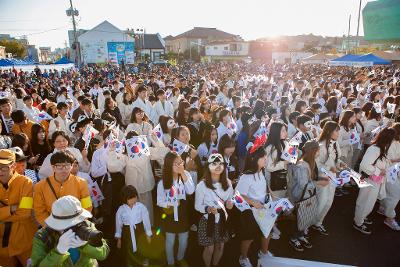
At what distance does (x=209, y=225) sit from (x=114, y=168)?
5.85 ft

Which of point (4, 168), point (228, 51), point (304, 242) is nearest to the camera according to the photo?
point (4, 168)

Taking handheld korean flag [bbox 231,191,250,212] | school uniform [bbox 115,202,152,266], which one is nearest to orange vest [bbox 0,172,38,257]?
school uniform [bbox 115,202,152,266]

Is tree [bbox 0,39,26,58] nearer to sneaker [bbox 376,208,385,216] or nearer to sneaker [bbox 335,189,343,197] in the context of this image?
sneaker [bbox 335,189,343,197]

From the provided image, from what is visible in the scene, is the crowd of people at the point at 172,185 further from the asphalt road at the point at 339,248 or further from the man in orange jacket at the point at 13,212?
the asphalt road at the point at 339,248

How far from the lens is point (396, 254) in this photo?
4.43 m

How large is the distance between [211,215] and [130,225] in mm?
1095

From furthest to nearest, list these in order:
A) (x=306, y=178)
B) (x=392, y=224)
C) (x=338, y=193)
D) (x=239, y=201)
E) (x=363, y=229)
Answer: (x=338, y=193) → (x=392, y=224) → (x=363, y=229) → (x=306, y=178) → (x=239, y=201)

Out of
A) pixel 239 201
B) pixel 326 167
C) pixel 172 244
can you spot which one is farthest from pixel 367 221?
pixel 172 244

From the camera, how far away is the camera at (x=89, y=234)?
2123 millimetres

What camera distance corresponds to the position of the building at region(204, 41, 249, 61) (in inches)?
2299

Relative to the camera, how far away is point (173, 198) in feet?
12.3

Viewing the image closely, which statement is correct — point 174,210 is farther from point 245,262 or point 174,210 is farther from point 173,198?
point 245,262

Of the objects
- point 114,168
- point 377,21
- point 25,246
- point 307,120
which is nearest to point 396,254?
point 307,120

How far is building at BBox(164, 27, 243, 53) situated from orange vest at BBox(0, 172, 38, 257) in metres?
70.7
